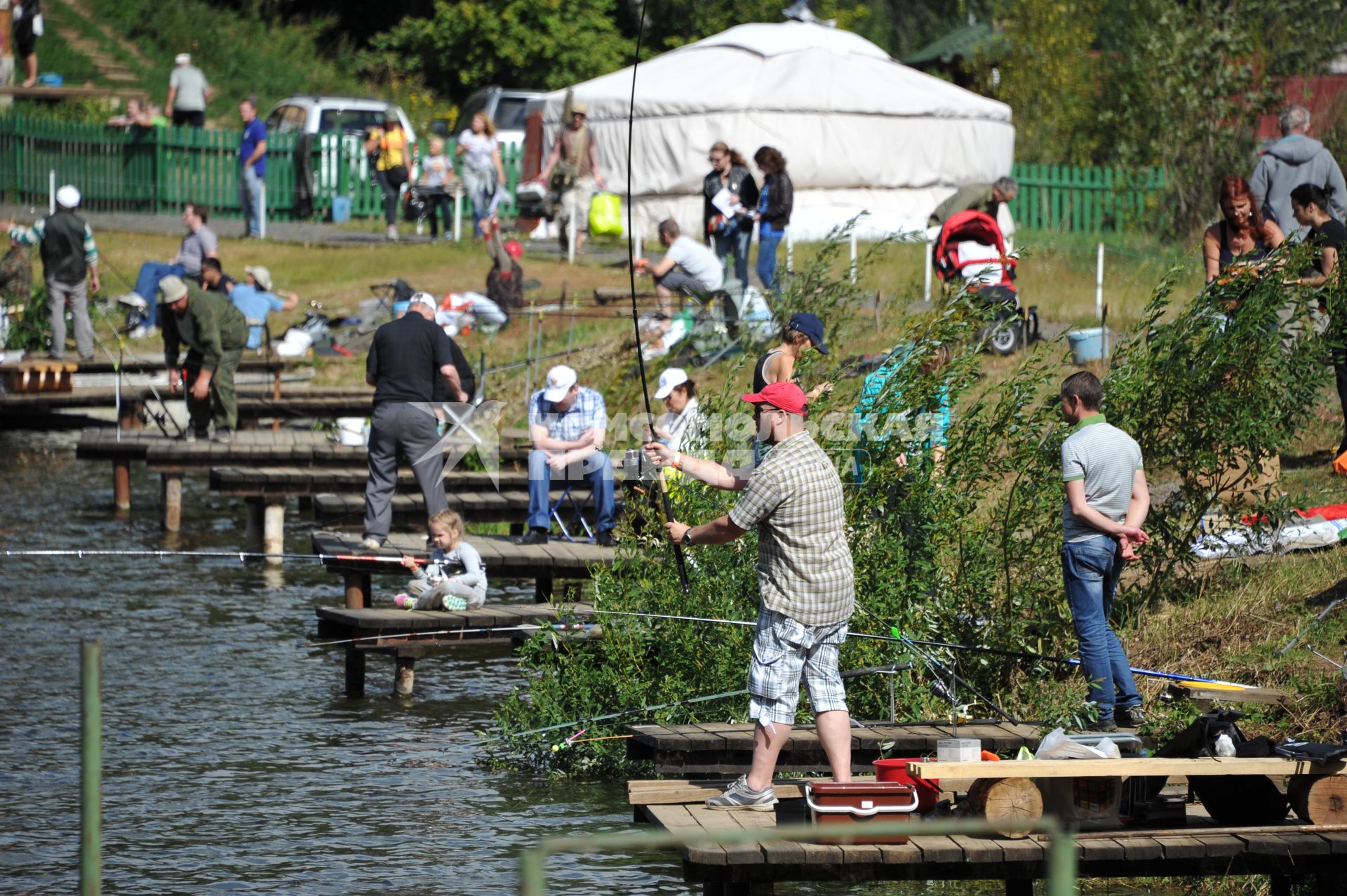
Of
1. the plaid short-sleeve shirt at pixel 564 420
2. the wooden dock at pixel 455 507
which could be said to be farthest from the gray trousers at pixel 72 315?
the plaid short-sleeve shirt at pixel 564 420

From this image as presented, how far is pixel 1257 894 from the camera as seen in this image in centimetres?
743

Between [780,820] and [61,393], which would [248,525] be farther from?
[780,820]

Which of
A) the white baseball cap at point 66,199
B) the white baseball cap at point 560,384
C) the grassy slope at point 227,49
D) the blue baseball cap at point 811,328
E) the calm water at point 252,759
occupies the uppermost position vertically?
the grassy slope at point 227,49

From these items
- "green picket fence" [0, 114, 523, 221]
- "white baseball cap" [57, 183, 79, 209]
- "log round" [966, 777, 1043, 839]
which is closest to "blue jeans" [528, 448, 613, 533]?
"log round" [966, 777, 1043, 839]

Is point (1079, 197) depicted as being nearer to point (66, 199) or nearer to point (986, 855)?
point (66, 199)

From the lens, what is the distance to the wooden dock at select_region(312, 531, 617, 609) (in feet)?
37.7

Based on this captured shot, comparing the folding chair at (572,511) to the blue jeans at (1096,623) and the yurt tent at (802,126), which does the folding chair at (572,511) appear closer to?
the blue jeans at (1096,623)

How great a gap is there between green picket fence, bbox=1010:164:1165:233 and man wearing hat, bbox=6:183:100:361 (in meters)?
12.9

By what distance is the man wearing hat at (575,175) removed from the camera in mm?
24891

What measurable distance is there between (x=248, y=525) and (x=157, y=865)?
7820mm

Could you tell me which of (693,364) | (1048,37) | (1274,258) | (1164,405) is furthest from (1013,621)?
(1048,37)

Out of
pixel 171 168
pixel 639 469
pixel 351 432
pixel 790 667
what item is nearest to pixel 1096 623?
pixel 790 667

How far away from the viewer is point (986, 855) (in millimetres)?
6172

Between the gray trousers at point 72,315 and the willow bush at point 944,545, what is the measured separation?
463 inches
